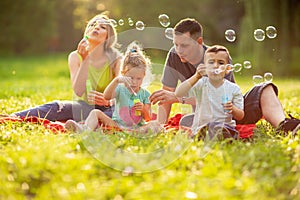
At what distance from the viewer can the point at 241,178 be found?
2432 millimetres

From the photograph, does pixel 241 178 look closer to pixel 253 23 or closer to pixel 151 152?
pixel 151 152

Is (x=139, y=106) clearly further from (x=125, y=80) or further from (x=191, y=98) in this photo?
(x=191, y=98)

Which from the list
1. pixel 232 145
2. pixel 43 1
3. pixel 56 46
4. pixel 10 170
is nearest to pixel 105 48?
pixel 232 145

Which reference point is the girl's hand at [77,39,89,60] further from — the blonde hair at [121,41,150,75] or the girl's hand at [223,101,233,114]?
the girl's hand at [223,101,233,114]

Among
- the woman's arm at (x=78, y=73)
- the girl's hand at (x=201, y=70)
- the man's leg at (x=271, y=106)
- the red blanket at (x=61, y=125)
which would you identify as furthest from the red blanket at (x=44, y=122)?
the man's leg at (x=271, y=106)

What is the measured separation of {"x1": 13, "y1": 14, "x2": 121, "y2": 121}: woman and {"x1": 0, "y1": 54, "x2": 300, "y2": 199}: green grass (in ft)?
3.60

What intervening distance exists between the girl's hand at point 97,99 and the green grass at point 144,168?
3.17 ft

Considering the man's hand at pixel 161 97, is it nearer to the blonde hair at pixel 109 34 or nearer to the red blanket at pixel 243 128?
the red blanket at pixel 243 128

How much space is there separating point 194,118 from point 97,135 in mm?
841

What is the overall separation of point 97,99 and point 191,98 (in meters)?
0.93

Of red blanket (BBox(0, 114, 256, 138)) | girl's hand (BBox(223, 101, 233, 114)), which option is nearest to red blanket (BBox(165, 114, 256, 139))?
red blanket (BBox(0, 114, 256, 138))

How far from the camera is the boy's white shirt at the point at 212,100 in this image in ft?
11.9

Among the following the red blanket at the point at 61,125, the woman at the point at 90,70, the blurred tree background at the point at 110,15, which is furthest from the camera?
the blurred tree background at the point at 110,15

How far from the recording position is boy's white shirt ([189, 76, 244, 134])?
11.9 ft
